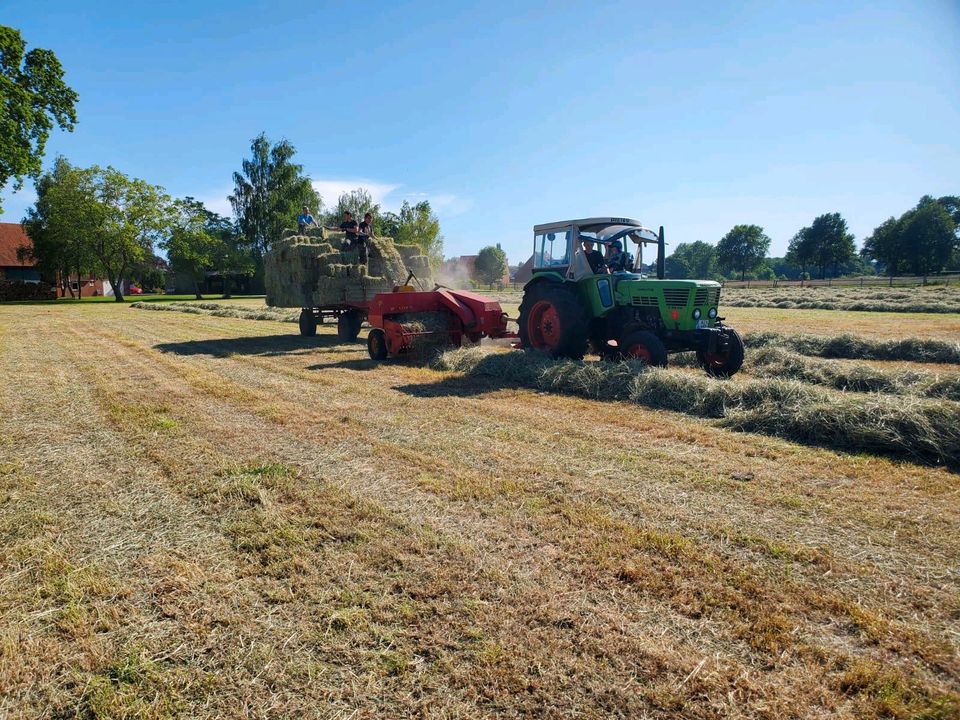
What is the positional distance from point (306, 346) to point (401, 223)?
132 feet

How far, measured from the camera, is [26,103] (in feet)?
67.5

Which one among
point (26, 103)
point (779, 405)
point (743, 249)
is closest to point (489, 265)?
point (743, 249)

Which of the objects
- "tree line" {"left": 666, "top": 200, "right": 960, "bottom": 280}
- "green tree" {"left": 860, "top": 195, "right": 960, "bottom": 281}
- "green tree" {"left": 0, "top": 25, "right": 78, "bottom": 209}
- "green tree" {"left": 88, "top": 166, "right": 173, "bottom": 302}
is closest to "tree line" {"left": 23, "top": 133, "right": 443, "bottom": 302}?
"green tree" {"left": 88, "top": 166, "right": 173, "bottom": 302}

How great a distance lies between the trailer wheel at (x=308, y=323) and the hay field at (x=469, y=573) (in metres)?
8.50

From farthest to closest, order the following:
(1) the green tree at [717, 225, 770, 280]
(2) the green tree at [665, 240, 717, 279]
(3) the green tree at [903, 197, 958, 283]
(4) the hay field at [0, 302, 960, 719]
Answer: (2) the green tree at [665, 240, 717, 279] → (1) the green tree at [717, 225, 770, 280] → (3) the green tree at [903, 197, 958, 283] → (4) the hay field at [0, 302, 960, 719]

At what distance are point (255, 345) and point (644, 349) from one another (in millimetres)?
8729

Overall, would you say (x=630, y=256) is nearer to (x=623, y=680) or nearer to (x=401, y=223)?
(x=623, y=680)

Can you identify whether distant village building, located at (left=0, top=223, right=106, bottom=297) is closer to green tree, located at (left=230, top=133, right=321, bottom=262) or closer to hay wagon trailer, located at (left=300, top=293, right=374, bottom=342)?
green tree, located at (left=230, top=133, right=321, bottom=262)

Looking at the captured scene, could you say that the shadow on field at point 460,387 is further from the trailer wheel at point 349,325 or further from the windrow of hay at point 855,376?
the trailer wheel at point 349,325

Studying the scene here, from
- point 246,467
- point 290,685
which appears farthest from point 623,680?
point 246,467

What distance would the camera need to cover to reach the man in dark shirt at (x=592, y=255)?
9047 millimetres

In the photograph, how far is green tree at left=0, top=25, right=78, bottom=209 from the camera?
20047 millimetres

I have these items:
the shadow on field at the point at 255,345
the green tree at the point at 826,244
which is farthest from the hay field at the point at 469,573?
the green tree at the point at 826,244

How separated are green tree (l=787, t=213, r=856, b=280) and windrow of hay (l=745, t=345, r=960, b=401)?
74.2 m
